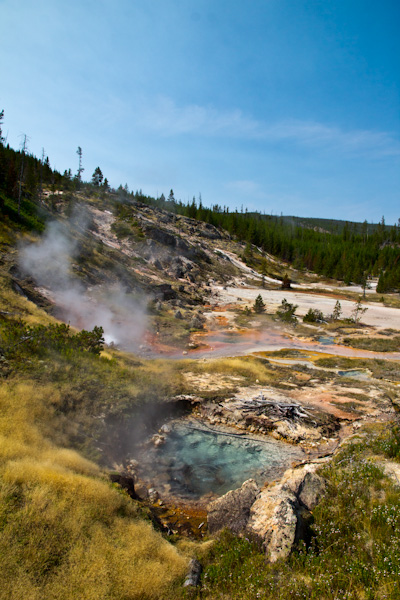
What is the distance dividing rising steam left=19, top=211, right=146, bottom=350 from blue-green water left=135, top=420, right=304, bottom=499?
12.4m

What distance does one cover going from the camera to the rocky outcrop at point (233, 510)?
6504 mm


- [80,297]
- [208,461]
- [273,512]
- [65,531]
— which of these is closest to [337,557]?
[273,512]

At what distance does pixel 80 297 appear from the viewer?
28.3m

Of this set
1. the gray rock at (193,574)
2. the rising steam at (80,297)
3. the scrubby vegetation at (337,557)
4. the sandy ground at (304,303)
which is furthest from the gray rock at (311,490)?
the sandy ground at (304,303)

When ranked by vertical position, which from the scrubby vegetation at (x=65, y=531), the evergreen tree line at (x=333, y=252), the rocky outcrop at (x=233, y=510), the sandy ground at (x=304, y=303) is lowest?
the rocky outcrop at (x=233, y=510)

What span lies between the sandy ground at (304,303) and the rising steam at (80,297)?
19.2 m

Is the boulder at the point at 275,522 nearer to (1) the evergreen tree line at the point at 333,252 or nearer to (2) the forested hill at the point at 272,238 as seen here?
(2) the forested hill at the point at 272,238

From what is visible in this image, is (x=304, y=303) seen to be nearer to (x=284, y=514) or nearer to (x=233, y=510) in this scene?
(x=233, y=510)

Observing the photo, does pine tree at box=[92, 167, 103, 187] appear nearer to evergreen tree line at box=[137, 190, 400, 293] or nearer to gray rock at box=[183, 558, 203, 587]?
evergreen tree line at box=[137, 190, 400, 293]

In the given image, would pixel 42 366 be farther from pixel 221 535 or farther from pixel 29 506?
pixel 221 535

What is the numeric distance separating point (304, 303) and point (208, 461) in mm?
45043

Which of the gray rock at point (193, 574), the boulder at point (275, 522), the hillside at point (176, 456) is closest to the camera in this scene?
the hillside at point (176, 456)

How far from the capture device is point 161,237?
2466 inches

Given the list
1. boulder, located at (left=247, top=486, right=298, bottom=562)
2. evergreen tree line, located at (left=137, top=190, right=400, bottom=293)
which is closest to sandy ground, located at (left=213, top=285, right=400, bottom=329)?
evergreen tree line, located at (left=137, top=190, right=400, bottom=293)
